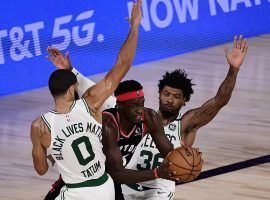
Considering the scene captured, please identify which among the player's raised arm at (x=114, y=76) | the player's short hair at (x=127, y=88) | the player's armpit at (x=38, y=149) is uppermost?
the player's raised arm at (x=114, y=76)

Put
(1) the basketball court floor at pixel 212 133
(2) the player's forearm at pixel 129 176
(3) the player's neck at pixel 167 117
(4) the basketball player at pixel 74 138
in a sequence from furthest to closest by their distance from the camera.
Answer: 1. (1) the basketball court floor at pixel 212 133
2. (3) the player's neck at pixel 167 117
3. (2) the player's forearm at pixel 129 176
4. (4) the basketball player at pixel 74 138

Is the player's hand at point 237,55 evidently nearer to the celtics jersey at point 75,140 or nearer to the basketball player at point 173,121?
the basketball player at point 173,121

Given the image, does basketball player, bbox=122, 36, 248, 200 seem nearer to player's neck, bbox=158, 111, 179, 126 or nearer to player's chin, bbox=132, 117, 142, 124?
player's neck, bbox=158, 111, 179, 126

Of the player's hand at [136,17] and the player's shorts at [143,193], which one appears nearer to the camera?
the player's hand at [136,17]

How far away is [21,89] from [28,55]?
48 cm

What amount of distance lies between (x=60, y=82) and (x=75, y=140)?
39 cm

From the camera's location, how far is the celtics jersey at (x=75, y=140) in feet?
20.4

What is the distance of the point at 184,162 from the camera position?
6.17 metres

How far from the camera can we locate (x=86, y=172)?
6.34m

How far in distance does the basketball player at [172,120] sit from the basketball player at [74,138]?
24.5 inches

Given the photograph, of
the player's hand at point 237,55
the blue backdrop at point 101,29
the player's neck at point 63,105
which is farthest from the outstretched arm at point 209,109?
the blue backdrop at point 101,29

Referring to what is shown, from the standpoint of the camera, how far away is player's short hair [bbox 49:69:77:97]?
6152 millimetres

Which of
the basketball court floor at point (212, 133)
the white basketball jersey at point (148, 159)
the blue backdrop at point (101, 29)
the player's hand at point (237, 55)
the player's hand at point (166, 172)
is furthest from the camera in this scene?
the blue backdrop at point (101, 29)

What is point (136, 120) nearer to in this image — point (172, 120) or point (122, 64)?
point (122, 64)
